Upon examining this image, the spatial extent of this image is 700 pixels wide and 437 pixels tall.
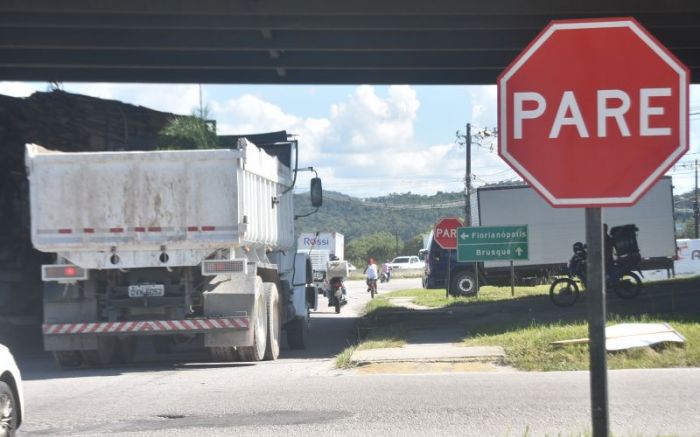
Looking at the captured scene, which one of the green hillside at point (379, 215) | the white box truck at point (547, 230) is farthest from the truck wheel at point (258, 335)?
the green hillside at point (379, 215)

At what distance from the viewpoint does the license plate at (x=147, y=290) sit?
43.2 feet

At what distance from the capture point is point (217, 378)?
11945 millimetres

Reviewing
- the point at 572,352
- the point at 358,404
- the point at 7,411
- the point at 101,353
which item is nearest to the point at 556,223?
the point at 572,352

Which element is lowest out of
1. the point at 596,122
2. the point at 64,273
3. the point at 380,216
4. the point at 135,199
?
the point at 64,273

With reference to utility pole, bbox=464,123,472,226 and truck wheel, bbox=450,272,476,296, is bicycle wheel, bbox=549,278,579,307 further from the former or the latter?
utility pole, bbox=464,123,472,226

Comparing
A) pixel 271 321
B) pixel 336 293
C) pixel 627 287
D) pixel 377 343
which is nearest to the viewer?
pixel 271 321

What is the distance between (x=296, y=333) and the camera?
1734cm

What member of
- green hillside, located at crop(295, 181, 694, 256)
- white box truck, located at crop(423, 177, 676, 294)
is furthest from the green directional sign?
green hillside, located at crop(295, 181, 694, 256)

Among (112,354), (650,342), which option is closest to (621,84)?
(650,342)

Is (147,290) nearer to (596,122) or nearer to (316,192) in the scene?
(316,192)

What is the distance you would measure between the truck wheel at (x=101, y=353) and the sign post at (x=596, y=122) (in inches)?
436

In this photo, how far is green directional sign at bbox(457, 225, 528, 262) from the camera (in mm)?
25406

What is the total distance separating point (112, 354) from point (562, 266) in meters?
21.8

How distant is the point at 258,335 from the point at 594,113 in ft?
34.7
